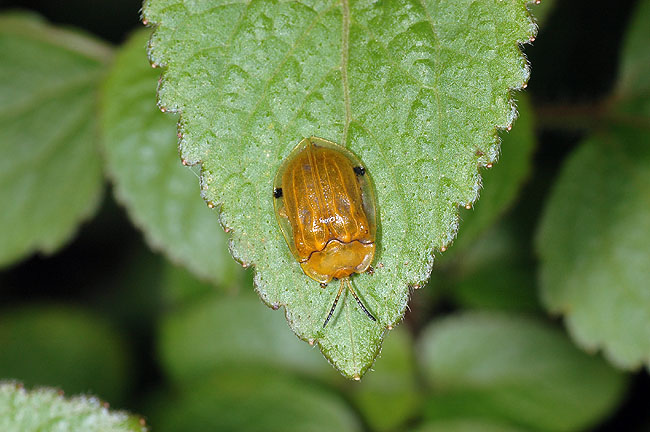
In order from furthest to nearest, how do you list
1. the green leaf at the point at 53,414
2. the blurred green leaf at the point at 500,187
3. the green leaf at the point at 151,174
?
Result: the green leaf at the point at 151,174, the blurred green leaf at the point at 500,187, the green leaf at the point at 53,414

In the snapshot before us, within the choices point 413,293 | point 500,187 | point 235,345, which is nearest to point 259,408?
point 235,345

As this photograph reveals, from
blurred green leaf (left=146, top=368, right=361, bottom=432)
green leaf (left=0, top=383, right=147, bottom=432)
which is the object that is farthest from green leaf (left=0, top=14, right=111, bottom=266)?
green leaf (left=0, top=383, right=147, bottom=432)

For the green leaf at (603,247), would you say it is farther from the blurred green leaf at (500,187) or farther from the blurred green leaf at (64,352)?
the blurred green leaf at (64,352)

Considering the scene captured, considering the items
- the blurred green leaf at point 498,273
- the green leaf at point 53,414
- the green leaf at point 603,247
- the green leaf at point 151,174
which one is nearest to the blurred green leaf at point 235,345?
the green leaf at point 151,174

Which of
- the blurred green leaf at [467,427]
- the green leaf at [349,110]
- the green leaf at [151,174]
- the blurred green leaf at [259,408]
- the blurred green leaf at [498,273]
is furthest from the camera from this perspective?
the blurred green leaf at [498,273]

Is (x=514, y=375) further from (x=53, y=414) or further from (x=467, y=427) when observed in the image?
(x=53, y=414)

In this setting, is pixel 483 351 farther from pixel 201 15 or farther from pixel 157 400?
pixel 201 15
